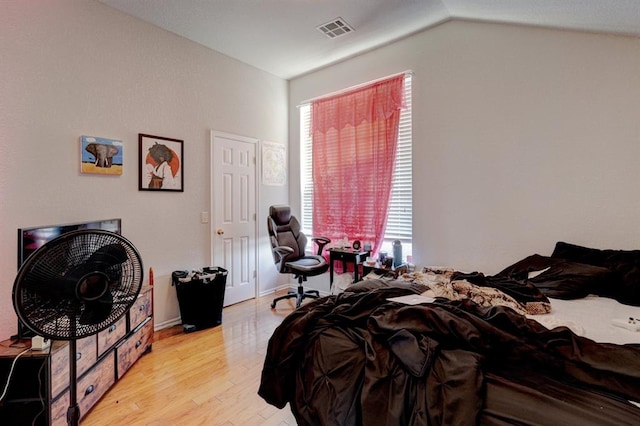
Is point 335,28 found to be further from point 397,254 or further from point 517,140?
point 397,254

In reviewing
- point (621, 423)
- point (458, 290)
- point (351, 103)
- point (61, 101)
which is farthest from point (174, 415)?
point (351, 103)

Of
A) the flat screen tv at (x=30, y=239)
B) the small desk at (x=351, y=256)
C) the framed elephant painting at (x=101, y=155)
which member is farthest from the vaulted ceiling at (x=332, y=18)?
the small desk at (x=351, y=256)

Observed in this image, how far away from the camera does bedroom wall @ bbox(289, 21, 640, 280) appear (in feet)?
7.56

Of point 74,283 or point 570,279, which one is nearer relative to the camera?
point 74,283

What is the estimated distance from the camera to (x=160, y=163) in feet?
10.3

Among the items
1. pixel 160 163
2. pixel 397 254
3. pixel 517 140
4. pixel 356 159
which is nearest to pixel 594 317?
pixel 517 140

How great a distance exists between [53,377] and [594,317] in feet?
9.64

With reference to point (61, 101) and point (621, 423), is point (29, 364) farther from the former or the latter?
point (621, 423)

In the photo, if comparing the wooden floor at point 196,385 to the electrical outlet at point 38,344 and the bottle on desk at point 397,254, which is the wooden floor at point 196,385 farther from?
the bottle on desk at point 397,254

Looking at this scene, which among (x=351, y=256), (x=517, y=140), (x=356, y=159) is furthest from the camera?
(x=356, y=159)

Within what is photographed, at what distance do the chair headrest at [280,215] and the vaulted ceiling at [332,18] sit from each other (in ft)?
6.33

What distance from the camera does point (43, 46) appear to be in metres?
2.38

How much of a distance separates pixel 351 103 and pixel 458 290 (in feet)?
8.97

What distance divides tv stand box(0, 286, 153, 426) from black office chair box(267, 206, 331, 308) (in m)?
1.83
